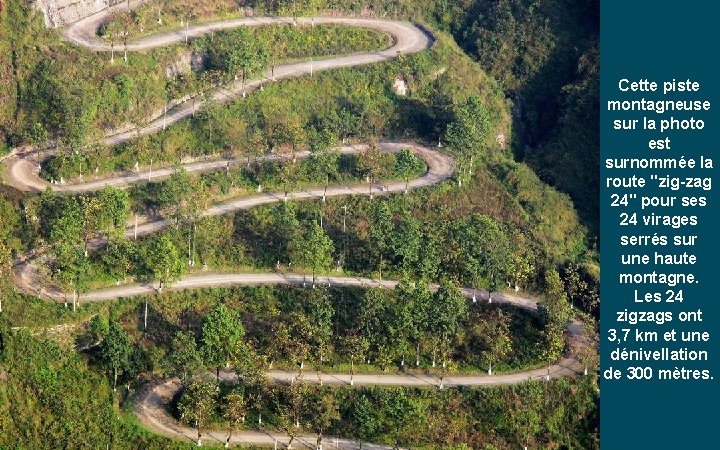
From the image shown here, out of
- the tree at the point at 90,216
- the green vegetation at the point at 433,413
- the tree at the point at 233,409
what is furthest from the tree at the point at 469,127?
the tree at the point at 233,409

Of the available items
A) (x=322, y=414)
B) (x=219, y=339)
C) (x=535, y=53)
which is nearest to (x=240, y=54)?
(x=535, y=53)

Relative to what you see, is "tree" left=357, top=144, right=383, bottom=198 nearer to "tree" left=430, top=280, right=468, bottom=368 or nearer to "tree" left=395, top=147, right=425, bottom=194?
"tree" left=395, top=147, right=425, bottom=194

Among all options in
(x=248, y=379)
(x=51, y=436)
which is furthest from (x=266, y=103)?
(x=51, y=436)

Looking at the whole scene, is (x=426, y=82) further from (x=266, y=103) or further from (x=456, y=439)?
(x=456, y=439)

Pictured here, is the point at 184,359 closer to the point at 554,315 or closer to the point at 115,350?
the point at 115,350

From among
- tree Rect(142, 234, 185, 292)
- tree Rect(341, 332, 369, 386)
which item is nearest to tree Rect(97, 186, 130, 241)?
tree Rect(142, 234, 185, 292)

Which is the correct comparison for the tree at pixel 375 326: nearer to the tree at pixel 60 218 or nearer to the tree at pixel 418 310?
the tree at pixel 418 310
